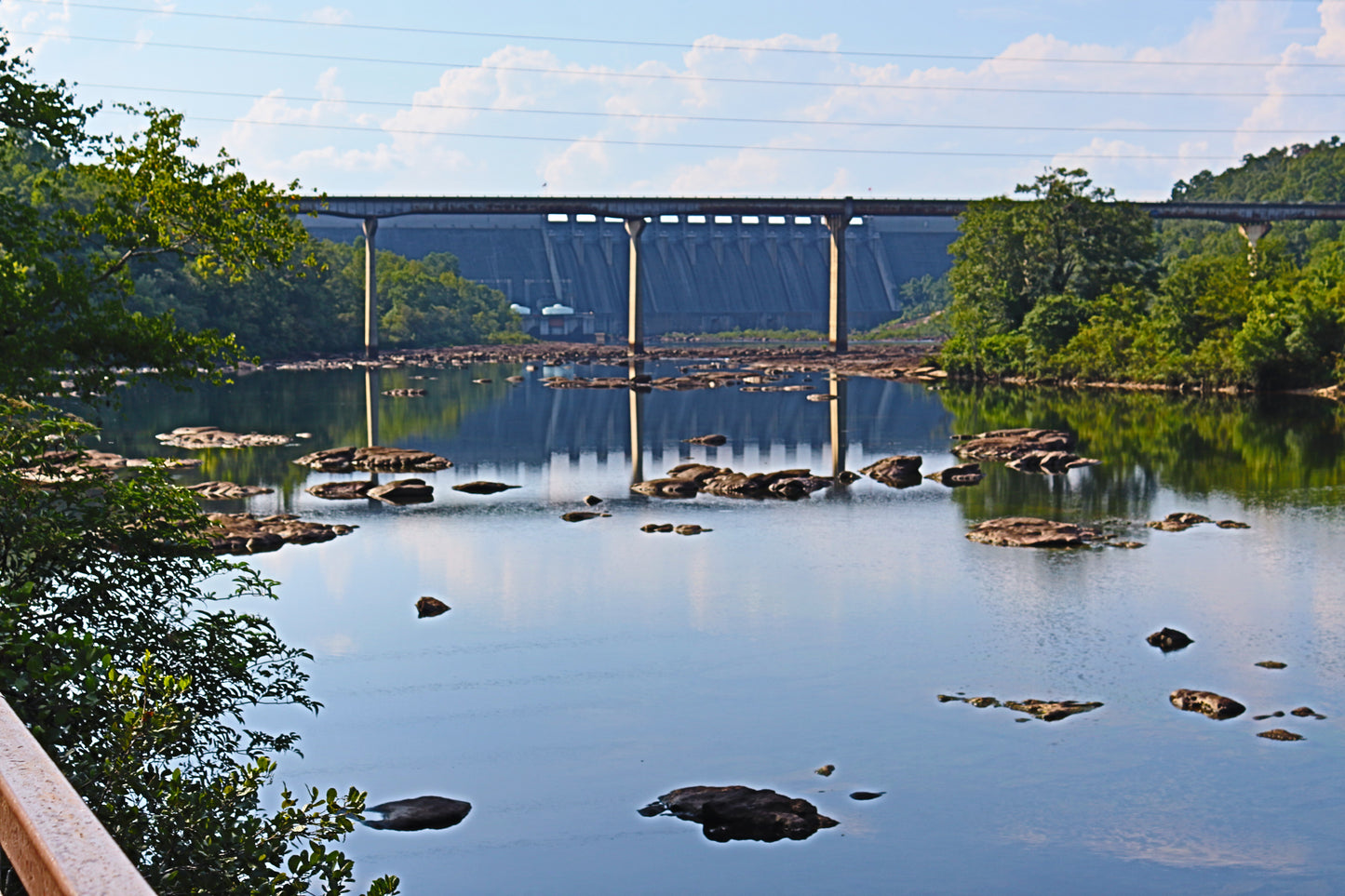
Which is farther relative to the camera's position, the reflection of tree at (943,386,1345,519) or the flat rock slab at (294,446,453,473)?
the flat rock slab at (294,446,453,473)

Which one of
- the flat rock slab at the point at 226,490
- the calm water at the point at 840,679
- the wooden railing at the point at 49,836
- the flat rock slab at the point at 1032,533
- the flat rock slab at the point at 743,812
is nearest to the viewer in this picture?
the wooden railing at the point at 49,836

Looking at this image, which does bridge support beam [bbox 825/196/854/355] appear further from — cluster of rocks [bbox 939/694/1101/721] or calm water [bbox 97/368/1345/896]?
cluster of rocks [bbox 939/694/1101/721]

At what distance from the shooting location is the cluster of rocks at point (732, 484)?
4828 cm

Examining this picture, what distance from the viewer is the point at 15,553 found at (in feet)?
47.2

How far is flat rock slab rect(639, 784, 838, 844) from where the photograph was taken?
725 inches

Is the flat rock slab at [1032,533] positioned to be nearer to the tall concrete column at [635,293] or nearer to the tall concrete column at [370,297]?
the tall concrete column at [370,297]

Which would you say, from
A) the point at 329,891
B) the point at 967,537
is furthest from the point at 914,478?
the point at 329,891

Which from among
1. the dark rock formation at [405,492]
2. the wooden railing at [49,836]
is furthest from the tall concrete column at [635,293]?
the wooden railing at [49,836]

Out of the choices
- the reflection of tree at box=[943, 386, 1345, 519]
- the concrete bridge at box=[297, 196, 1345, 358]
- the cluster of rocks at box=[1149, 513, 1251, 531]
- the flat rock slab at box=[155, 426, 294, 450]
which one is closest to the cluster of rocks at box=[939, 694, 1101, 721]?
the cluster of rocks at box=[1149, 513, 1251, 531]

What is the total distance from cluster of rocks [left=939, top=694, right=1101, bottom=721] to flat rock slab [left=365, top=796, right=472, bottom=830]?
8421 millimetres

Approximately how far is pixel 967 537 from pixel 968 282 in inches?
2522

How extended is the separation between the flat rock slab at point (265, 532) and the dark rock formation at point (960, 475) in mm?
20232

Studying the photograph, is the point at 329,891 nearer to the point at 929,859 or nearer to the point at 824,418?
the point at 929,859

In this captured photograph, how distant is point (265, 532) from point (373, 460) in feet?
54.9
